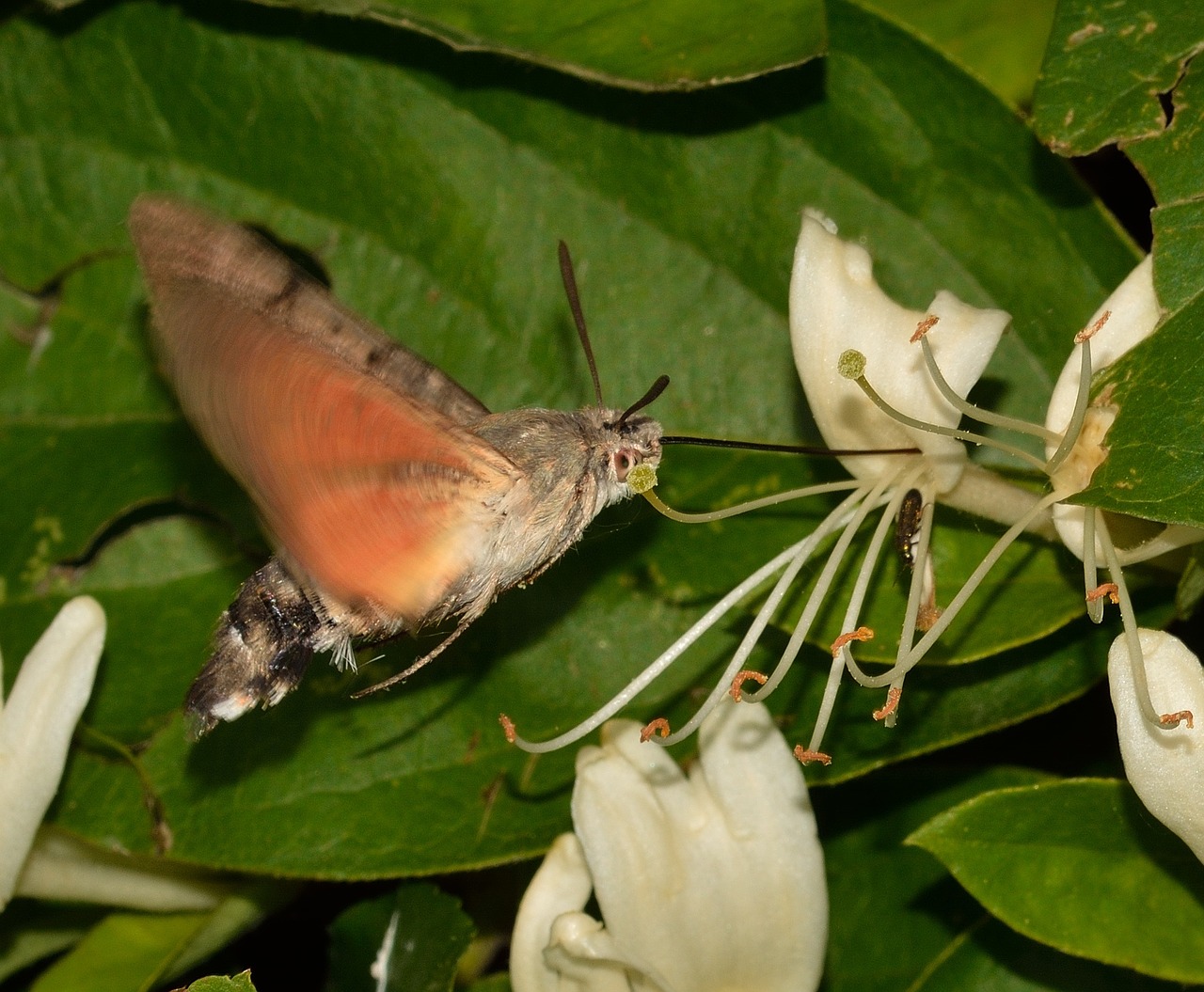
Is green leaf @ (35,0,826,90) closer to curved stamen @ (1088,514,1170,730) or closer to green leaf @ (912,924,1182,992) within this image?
curved stamen @ (1088,514,1170,730)

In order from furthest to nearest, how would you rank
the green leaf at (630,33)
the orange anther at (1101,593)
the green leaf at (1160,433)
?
the green leaf at (630,33)
the orange anther at (1101,593)
the green leaf at (1160,433)

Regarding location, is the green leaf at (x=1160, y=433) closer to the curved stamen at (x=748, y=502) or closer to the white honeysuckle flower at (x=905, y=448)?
the white honeysuckle flower at (x=905, y=448)

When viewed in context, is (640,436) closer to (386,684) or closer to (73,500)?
(386,684)

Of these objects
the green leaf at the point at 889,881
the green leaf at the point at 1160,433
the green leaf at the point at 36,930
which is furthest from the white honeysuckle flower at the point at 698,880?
the green leaf at the point at 36,930

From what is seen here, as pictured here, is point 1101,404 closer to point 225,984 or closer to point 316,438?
point 316,438

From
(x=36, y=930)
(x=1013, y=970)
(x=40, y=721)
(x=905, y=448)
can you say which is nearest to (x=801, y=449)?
(x=905, y=448)

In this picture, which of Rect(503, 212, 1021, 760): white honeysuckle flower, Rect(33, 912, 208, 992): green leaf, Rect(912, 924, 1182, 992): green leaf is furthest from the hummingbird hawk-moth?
Rect(912, 924, 1182, 992): green leaf

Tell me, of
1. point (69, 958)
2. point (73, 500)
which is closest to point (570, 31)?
point (73, 500)
